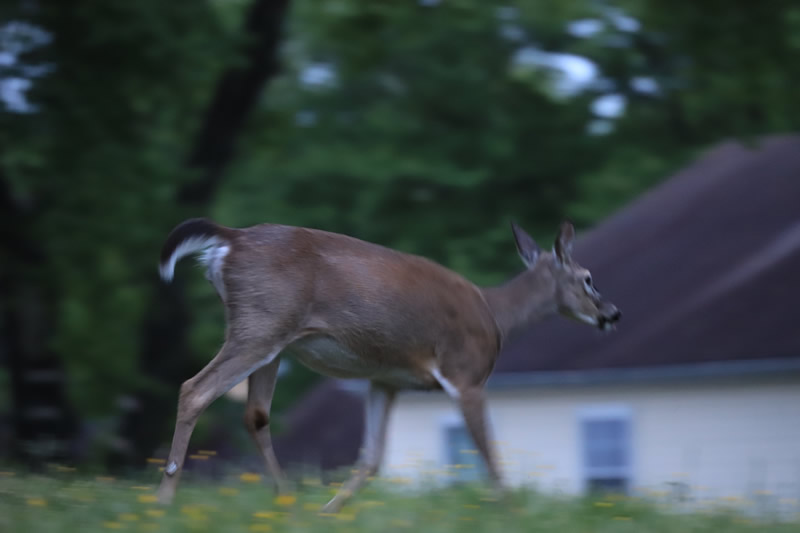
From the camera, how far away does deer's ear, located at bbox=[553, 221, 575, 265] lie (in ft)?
29.8

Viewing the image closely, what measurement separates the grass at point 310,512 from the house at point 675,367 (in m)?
7.21

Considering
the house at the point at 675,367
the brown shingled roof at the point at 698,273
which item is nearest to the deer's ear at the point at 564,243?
the house at the point at 675,367

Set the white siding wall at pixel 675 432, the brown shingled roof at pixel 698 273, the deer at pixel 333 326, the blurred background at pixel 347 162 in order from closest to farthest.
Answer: the deer at pixel 333 326, the blurred background at pixel 347 162, the white siding wall at pixel 675 432, the brown shingled roof at pixel 698 273

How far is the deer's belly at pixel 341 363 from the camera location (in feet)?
23.8

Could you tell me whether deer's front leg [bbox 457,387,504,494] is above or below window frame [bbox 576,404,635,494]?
above

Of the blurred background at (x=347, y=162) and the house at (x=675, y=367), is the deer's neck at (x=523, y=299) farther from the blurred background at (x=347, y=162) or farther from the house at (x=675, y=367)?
the house at (x=675, y=367)

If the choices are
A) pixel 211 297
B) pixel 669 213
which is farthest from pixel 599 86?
pixel 211 297

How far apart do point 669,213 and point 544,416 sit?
464 centimetres

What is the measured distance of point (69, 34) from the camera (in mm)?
14555

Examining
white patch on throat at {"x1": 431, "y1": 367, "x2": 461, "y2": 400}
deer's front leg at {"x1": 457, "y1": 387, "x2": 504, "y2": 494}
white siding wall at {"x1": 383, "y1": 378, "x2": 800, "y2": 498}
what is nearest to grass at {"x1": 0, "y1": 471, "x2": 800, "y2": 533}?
deer's front leg at {"x1": 457, "y1": 387, "x2": 504, "y2": 494}

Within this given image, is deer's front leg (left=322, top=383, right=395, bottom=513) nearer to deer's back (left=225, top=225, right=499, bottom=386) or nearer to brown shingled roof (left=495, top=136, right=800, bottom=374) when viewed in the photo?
deer's back (left=225, top=225, right=499, bottom=386)

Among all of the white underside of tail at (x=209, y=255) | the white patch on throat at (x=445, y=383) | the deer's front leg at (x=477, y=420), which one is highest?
the white underside of tail at (x=209, y=255)

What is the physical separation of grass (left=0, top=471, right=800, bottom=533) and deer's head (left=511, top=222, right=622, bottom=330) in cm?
171

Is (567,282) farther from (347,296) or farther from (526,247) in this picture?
(347,296)
